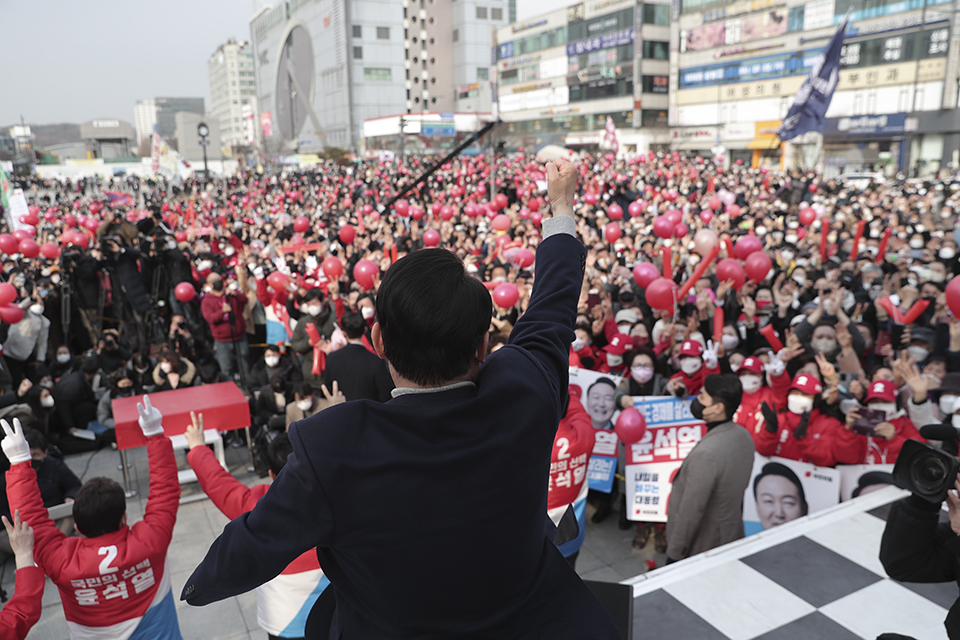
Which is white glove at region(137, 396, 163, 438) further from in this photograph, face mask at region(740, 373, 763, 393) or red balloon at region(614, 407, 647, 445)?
face mask at region(740, 373, 763, 393)

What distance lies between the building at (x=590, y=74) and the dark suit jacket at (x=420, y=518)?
170 ft

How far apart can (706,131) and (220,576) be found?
54.2 m

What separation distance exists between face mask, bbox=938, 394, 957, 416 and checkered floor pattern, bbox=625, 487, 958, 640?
151cm

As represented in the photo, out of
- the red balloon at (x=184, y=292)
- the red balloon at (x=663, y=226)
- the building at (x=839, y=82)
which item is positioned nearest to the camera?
the red balloon at (x=184, y=292)

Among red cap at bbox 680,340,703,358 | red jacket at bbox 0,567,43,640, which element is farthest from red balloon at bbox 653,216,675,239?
red jacket at bbox 0,567,43,640

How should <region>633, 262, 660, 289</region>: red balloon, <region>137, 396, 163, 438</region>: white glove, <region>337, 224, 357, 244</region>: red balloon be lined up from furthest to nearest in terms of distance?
1. <region>337, 224, 357, 244</region>: red balloon
2. <region>633, 262, 660, 289</region>: red balloon
3. <region>137, 396, 163, 438</region>: white glove

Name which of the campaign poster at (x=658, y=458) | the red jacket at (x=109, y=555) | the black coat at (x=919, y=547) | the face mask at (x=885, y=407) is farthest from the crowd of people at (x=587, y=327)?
the black coat at (x=919, y=547)

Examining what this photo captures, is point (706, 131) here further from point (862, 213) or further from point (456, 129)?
point (862, 213)

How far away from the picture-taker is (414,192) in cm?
2283

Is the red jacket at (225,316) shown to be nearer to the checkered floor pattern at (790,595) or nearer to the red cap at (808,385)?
the red cap at (808,385)

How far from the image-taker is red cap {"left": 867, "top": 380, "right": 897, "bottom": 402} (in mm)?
4500

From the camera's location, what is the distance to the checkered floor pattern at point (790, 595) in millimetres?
2652

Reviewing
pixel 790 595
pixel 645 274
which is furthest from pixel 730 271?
pixel 790 595

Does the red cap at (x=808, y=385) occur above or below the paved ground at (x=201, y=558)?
above
